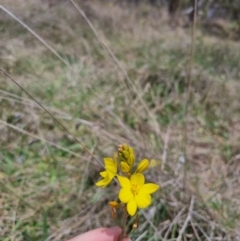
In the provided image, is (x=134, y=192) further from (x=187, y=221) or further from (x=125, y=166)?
(x=187, y=221)

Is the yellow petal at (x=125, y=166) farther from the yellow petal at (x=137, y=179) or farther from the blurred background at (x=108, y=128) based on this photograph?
the blurred background at (x=108, y=128)

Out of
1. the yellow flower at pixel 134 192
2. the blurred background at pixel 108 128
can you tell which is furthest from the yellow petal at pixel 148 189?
the blurred background at pixel 108 128

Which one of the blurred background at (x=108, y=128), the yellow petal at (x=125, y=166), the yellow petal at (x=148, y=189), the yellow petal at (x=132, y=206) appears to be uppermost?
the yellow petal at (x=125, y=166)

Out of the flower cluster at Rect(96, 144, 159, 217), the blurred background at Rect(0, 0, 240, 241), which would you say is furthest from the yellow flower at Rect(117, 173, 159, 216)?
the blurred background at Rect(0, 0, 240, 241)

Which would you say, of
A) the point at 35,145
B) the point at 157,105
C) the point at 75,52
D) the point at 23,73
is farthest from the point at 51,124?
the point at 75,52

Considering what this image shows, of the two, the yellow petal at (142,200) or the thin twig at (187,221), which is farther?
the thin twig at (187,221)

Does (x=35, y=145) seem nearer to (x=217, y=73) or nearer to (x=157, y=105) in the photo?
(x=157, y=105)
